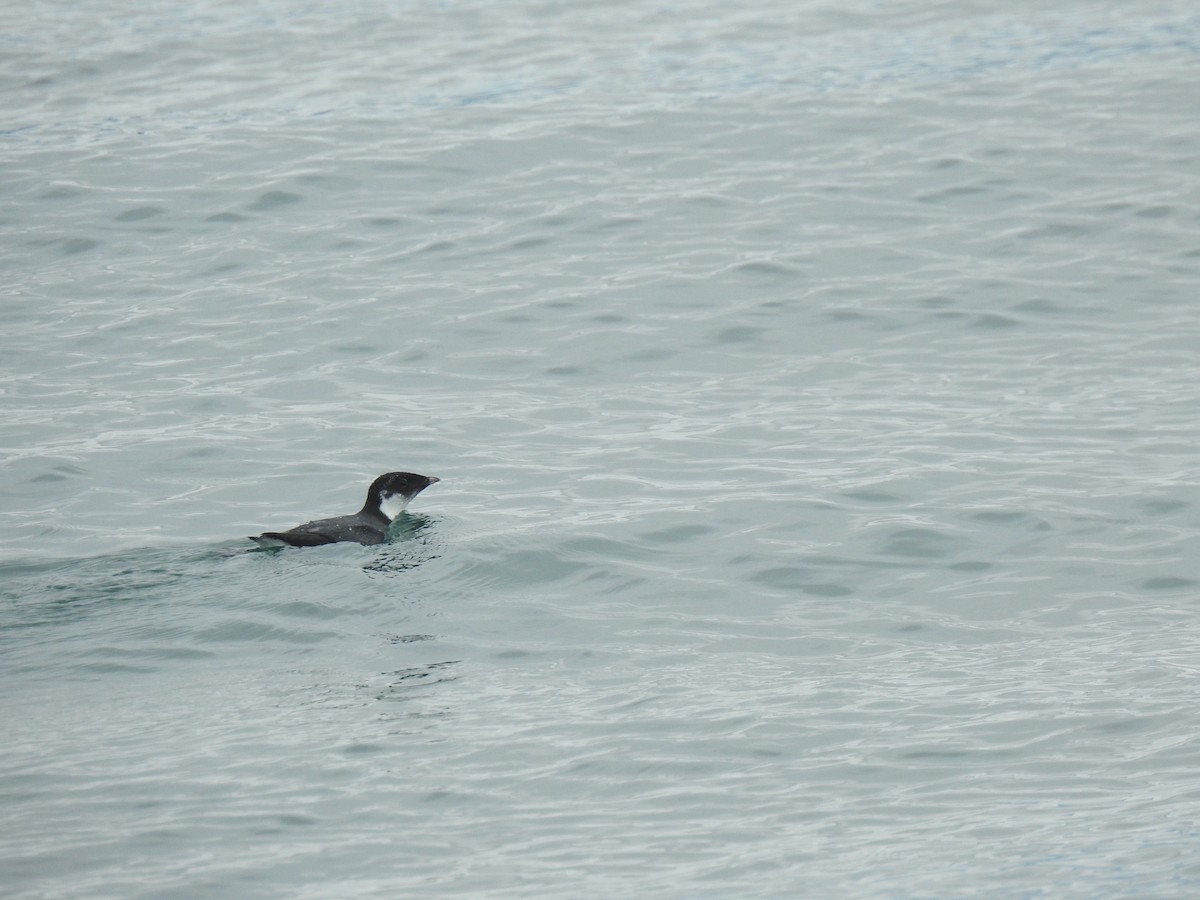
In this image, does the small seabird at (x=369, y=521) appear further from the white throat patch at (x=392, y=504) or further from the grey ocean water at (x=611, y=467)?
the grey ocean water at (x=611, y=467)

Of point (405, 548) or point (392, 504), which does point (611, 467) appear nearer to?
point (392, 504)

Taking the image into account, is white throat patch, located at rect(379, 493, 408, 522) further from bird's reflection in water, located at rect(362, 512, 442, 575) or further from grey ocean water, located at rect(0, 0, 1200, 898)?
grey ocean water, located at rect(0, 0, 1200, 898)

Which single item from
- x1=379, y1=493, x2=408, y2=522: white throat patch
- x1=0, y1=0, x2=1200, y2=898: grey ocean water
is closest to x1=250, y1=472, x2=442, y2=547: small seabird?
x1=379, y1=493, x2=408, y2=522: white throat patch

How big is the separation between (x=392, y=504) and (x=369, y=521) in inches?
12.8

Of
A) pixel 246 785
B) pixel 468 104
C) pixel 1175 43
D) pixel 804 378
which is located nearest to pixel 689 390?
pixel 804 378

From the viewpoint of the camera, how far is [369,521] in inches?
440

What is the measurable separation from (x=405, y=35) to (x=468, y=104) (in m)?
4.56

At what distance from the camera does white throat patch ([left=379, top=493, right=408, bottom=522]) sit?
1136 centimetres

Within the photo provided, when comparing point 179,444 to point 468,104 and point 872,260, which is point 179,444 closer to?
point 872,260

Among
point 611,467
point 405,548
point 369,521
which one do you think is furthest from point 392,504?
point 611,467

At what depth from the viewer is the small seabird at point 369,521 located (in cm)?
1066

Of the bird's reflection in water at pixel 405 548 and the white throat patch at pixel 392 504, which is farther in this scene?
the white throat patch at pixel 392 504

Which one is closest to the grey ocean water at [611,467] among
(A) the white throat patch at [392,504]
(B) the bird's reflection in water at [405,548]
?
(B) the bird's reflection in water at [405,548]

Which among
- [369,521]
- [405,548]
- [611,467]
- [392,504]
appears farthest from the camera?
[611,467]
